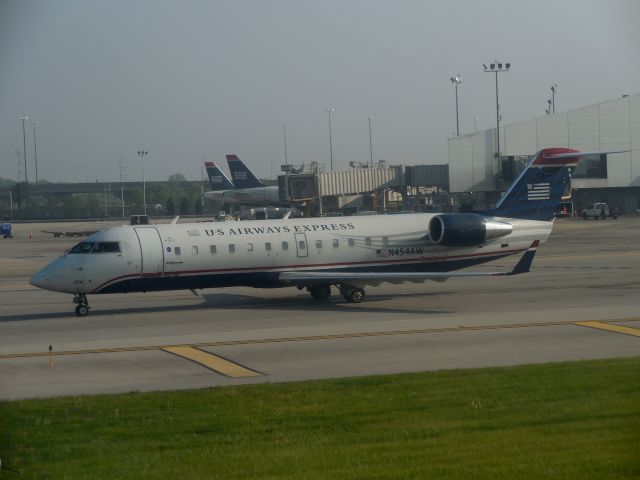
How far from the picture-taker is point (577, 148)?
77.1m

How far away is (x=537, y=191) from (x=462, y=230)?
4.32 meters

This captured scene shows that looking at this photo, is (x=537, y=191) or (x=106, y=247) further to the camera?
(x=537, y=191)

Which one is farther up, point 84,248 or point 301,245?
point 84,248

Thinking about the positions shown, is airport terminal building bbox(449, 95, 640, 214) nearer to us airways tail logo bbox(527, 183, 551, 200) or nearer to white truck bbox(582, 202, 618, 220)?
white truck bbox(582, 202, 618, 220)

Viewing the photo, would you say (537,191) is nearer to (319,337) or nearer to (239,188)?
(319,337)

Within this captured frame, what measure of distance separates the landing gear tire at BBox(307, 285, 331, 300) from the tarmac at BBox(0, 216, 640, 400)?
0.49 meters

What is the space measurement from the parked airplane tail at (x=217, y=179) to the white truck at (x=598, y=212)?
4079 cm

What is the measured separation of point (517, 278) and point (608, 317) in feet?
36.0

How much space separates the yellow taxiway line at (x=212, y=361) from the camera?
18078 millimetres

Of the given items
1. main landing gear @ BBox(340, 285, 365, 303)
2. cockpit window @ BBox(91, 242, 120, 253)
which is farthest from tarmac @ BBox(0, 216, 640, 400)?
cockpit window @ BBox(91, 242, 120, 253)

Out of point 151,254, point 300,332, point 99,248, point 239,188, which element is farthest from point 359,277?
point 239,188

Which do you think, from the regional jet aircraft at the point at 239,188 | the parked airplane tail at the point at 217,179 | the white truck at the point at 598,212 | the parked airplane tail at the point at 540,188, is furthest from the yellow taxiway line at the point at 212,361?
the parked airplane tail at the point at 217,179

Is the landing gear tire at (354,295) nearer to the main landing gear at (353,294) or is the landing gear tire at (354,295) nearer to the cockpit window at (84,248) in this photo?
the main landing gear at (353,294)

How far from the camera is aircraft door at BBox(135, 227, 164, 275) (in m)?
27.4
